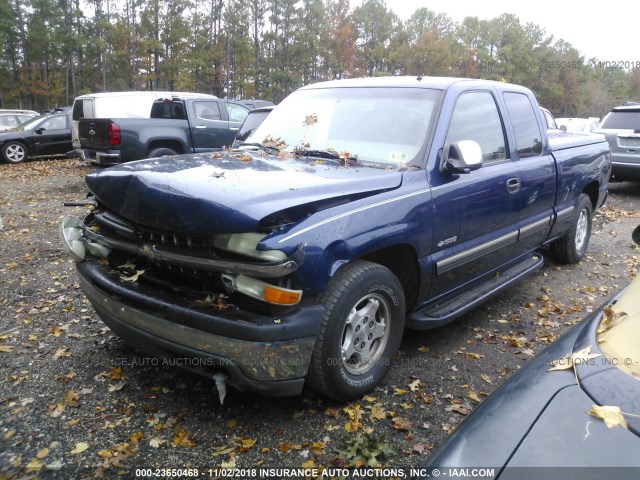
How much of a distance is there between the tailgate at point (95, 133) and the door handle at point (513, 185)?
8.96 meters

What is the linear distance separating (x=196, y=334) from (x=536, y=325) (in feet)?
10.2

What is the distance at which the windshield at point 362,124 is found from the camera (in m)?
3.44

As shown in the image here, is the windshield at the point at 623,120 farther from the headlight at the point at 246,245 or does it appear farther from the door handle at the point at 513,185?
the headlight at the point at 246,245

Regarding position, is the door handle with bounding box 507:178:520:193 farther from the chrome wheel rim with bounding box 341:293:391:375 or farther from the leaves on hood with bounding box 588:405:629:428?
the leaves on hood with bounding box 588:405:629:428

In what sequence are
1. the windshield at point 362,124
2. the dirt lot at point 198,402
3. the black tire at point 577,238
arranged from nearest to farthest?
the dirt lot at point 198,402 → the windshield at point 362,124 → the black tire at point 577,238

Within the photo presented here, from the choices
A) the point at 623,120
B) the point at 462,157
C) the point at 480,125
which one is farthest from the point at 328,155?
the point at 623,120

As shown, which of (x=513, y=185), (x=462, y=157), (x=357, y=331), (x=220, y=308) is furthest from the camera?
(x=513, y=185)

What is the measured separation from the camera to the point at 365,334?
293 centimetres

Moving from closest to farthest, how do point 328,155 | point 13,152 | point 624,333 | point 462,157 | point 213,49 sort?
point 624,333 → point 462,157 → point 328,155 → point 13,152 → point 213,49

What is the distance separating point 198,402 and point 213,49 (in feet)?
144

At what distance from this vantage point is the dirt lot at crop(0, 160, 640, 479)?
2551 mm

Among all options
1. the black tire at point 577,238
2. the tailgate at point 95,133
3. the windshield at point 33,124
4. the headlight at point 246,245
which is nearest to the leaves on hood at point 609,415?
the headlight at point 246,245

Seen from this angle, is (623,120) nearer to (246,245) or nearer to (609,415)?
(246,245)

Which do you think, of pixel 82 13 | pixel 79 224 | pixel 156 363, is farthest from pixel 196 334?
pixel 82 13
